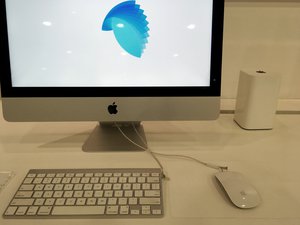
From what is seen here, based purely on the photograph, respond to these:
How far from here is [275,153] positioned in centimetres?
80

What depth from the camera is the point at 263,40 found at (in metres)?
1.10

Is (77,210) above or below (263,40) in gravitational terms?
below

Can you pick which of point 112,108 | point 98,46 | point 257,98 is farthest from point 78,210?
point 257,98

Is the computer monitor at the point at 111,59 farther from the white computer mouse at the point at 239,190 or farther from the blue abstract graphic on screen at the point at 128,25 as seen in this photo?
the white computer mouse at the point at 239,190

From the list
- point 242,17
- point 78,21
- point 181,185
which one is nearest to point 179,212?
point 181,185

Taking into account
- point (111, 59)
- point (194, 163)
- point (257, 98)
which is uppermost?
point (111, 59)

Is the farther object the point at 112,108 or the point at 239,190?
the point at 112,108

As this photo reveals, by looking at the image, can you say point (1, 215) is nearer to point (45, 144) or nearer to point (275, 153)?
point (45, 144)

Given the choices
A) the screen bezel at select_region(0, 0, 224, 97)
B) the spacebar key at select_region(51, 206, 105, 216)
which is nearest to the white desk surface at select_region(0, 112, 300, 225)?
the spacebar key at select_region(51, 206, 105, 216)

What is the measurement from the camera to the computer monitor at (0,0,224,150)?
2.45 ft

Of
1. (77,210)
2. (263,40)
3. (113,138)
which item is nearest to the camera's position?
(77,210)

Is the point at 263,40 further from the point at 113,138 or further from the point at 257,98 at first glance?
the point at 113,138

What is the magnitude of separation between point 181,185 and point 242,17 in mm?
701

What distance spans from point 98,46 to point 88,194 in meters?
0.36
